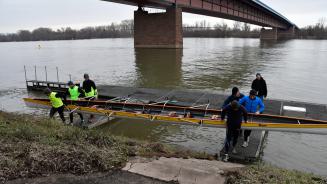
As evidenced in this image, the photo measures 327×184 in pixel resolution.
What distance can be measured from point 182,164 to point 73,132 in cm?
285

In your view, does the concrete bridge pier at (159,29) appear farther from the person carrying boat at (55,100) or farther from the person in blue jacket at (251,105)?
the person in blue jacket at (251,105)

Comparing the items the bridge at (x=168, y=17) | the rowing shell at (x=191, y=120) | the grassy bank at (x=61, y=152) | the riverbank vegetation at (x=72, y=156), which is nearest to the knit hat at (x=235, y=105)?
the rowing shell at (x=191, y=120)

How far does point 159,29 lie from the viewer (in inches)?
2032

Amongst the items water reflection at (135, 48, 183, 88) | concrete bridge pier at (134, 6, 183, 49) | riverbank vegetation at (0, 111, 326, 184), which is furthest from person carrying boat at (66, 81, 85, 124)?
concrete bridge pier at (134, 6, 183, 49)

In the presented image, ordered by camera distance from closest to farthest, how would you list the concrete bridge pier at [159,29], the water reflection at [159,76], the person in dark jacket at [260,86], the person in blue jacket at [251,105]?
the person in blue jacket at [251,105] → the person in dark jacket at [260,86] → the water reflection at [159,76] → the concrete bridge pier at [159,29]

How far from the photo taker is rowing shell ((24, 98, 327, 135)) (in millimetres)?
8492

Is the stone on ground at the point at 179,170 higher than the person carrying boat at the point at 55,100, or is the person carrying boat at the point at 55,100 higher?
the person carrying boat at the point at 55,100

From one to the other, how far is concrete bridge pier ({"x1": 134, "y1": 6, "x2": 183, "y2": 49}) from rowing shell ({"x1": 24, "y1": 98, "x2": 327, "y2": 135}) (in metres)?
39.1

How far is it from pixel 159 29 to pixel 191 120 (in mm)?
43798

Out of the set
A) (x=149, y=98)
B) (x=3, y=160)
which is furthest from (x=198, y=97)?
(x=3, y=160)

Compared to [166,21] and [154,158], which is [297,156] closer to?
[154,158]

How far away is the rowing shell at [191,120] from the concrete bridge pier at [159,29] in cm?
3911

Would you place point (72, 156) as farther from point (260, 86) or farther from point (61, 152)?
point (260, 86)

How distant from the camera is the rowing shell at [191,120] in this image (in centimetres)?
849
